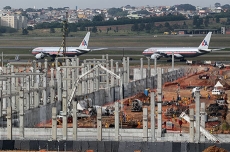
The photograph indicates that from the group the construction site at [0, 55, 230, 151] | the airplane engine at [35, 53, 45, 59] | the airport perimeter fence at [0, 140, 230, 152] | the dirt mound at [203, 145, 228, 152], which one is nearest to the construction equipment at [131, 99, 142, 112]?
the construction site at [0, 55, 230, 151]

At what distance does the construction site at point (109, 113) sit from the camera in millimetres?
46594

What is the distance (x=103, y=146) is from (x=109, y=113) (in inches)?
739

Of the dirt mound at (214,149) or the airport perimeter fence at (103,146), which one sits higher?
the dirt mound at (214,149)

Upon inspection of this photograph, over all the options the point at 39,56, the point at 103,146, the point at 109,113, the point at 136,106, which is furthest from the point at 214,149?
the point at 39,56

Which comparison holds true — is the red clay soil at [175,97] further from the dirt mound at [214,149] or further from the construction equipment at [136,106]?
the dirt mound at [214,149]

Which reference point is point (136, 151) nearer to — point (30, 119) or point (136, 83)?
point (30, 119)

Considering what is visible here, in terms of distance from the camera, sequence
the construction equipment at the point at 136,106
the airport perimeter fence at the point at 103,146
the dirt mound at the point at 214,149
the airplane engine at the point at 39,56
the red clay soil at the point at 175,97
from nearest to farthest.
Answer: the dirt mound at the point at 214,149, the airport perimeter fence at the point at 103,146, the red clay soil at the point at 175,97, the construction equipment at the point at 136,106, the airplane engine at the point at 39,56

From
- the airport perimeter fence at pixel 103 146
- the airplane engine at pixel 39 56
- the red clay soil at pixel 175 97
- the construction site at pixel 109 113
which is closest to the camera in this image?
the airport perimeter fence at pixel 103 146

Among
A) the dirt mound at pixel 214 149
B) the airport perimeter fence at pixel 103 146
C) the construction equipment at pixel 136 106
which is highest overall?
the dirt mound at pixel 214 149

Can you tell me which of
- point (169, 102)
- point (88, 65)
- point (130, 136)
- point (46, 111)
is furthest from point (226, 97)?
point (130, 136)

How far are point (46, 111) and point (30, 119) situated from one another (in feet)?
12.0

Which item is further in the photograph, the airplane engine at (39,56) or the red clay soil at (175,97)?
the airplane engine at (39,56)

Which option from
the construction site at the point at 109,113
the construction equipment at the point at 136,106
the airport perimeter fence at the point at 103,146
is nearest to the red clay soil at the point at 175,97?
the construction site at the point at 109,113

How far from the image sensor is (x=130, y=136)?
49.1m
